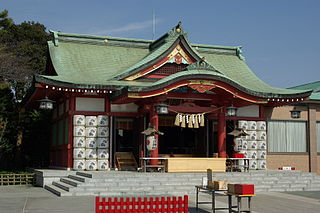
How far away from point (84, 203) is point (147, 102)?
881 centimetres

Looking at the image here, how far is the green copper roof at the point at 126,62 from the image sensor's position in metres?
21.8

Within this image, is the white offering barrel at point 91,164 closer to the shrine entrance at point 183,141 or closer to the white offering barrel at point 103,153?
the white offering barrel at point 103,153

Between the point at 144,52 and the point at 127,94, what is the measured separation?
8.26 meters

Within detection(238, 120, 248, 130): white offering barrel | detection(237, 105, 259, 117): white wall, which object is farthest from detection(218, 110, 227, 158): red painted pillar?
detection(237, 105, 259, 117): white wall

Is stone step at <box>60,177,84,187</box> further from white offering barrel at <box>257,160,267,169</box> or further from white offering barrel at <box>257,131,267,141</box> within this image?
white offering barrel at <box>257,131,267,141</box>

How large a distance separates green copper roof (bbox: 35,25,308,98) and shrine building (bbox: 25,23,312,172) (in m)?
0.06

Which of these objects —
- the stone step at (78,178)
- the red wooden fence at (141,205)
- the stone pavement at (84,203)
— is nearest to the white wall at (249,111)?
the stone pavement at (84,203)

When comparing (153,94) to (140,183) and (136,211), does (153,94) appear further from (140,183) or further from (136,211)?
(136,211)

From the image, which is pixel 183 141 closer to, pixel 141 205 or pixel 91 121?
pixel 91 121

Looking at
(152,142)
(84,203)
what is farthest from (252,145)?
(84,203)

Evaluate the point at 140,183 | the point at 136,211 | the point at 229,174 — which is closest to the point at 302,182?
the point at 229,174

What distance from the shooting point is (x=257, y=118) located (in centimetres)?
2577

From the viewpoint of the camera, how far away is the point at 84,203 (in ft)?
48.3

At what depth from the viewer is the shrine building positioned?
21.7m
